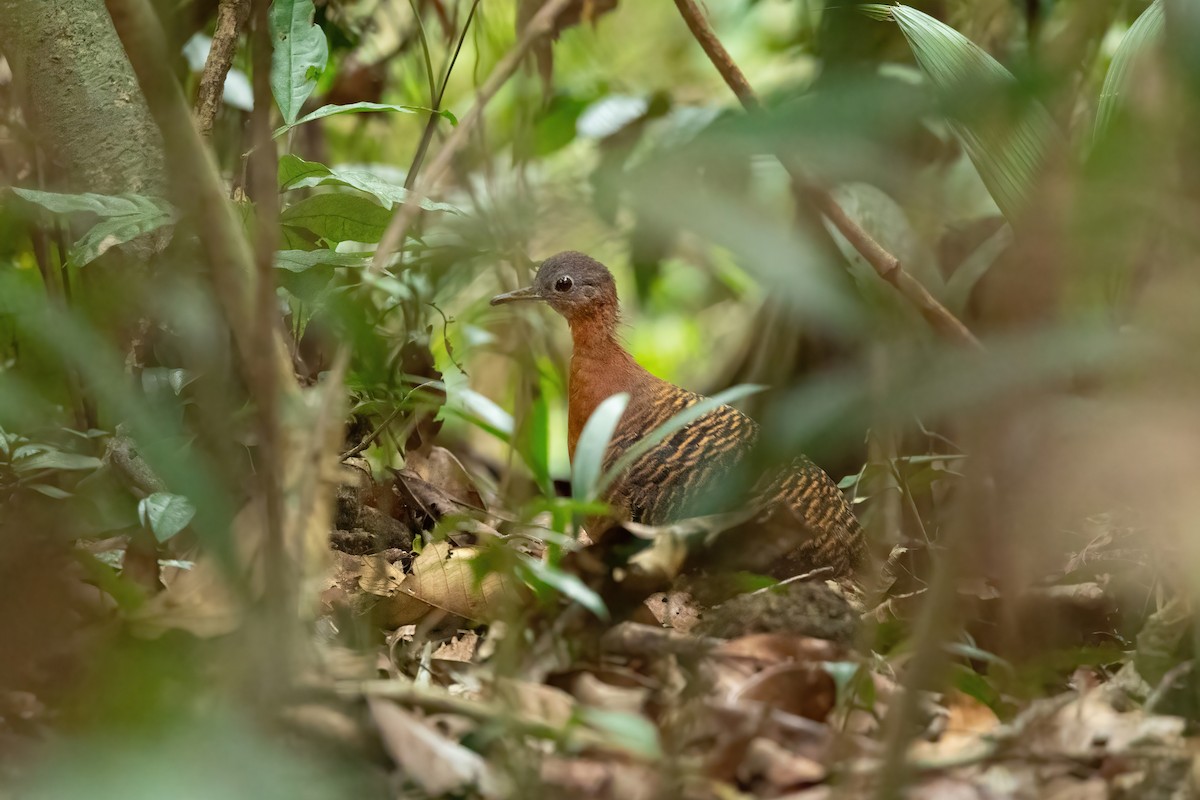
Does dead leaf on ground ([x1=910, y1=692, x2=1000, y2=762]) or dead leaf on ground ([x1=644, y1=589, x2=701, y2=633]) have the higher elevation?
dead leaf on ground ([x1=910, y1=692, x2=1000, y2=762])

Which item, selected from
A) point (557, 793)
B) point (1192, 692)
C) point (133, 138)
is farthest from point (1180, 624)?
point (133, 138)

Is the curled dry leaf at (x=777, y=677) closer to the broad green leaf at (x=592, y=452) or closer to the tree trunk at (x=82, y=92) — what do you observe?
the broad green leaf at (x=592, y=452)

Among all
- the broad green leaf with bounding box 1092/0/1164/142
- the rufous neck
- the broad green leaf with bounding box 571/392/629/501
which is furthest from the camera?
the rufous neck

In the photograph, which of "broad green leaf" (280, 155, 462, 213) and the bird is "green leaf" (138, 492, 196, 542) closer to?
"broad green leaf" (280, 155, 462, 213)

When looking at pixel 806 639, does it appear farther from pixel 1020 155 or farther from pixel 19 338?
pixel 19 338

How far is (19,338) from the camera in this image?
236 centimetres

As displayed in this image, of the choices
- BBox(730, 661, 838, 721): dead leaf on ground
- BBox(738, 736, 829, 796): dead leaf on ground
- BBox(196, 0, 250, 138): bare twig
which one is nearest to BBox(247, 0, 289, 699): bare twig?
BBox(738, 736, 829, 796): dead leaf on ground

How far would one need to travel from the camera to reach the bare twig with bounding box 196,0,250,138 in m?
2.81

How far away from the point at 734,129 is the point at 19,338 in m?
1.89

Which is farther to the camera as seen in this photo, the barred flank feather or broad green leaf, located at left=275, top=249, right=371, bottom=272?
the barred flank feather

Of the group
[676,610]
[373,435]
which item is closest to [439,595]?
[373,435]

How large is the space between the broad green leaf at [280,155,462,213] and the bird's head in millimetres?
1884

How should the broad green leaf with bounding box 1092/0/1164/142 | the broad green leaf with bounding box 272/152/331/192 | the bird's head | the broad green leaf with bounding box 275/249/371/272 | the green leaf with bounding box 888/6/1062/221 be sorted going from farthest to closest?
the bird's head
the broad green leaf with bounding box 272/152/331/192
the broad green leaf with bounding box 275/249/371/272
the broad green leaf with bounding box 1092/0/1164/142
the green leaf with bounding box 888/6/1062/221

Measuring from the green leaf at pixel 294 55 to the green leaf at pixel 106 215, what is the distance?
437 mm
